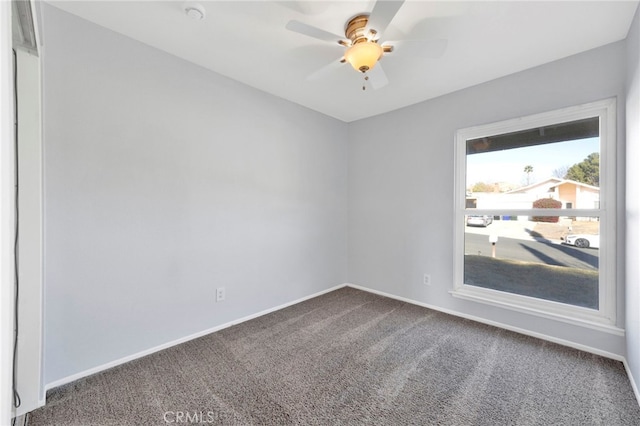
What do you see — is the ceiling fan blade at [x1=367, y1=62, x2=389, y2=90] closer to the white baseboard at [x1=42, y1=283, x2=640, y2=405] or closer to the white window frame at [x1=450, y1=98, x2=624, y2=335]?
the white window frame at [x1=450, y1=98, x2=624, y2=335]

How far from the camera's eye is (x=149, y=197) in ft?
6.87

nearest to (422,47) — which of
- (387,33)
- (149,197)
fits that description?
(387,33)

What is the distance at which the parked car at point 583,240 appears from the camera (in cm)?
217

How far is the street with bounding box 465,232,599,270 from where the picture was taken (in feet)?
7.32

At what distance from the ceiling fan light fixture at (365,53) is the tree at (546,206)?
6.59ft

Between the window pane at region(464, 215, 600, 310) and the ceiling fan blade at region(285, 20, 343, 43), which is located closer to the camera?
the ceiling fan blade at region(285, 20, 343, 43)

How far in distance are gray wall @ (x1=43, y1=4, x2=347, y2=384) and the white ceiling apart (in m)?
Answer: 0.23

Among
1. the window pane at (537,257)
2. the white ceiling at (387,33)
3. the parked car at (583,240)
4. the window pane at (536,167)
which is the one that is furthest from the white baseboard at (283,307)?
the white ceiling at (387,33)

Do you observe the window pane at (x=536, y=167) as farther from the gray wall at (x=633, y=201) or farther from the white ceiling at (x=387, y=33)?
the white ceiling at (x=387, y=33)

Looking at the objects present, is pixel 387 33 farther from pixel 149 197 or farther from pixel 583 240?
pixel 583 240

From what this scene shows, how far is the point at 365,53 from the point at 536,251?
2.36 m

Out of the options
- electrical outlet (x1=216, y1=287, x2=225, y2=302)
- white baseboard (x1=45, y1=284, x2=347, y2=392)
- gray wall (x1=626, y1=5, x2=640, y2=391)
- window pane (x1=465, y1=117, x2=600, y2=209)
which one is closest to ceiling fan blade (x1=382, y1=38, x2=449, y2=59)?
gray wall (x1=626, y1=5, x2=640, y2=391)

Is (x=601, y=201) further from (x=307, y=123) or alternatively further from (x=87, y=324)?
(x=87, y=324)

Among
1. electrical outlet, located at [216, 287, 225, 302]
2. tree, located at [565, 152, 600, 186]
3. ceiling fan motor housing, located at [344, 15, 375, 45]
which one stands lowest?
electrical outlet, located at [216, 287, 225, 302]
